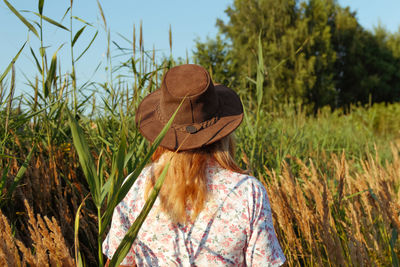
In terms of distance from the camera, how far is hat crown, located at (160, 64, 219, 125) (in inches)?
47.9

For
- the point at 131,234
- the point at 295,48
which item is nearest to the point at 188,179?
the point at 131,234

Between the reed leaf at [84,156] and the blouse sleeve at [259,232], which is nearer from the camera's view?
the reed leaf at [84,156]

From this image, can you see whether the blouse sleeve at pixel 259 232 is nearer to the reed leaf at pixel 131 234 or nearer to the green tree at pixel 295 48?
the reed leaf at pixel 131 234

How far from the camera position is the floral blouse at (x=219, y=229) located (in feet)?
3.81

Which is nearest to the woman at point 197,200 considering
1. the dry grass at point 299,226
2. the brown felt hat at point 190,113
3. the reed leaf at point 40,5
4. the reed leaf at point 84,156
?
the brown felt hat at point 190,113

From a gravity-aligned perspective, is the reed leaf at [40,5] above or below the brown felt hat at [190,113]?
above

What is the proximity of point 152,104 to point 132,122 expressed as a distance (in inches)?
34.6

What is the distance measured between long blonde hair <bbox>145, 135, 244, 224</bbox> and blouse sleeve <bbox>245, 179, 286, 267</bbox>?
0.41ft

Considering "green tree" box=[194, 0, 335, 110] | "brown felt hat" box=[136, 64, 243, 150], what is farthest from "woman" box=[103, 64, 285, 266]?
"green tree" box=[194, 0, 335, 110]

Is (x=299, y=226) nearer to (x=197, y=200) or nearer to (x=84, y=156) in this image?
(x=197, y=200)

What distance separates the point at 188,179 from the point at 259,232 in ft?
0.96

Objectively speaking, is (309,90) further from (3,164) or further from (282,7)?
(3,164)

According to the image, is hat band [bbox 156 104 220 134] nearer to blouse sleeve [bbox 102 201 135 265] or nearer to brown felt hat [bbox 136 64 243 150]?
brown felt hat [bbox 136 64 243 150]

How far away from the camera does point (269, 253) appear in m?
1.19
